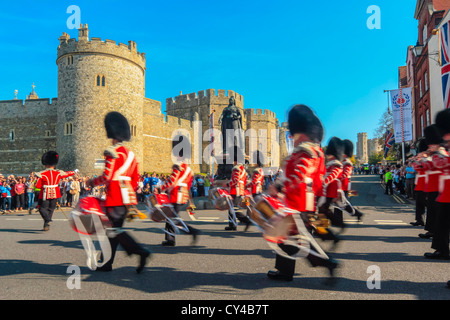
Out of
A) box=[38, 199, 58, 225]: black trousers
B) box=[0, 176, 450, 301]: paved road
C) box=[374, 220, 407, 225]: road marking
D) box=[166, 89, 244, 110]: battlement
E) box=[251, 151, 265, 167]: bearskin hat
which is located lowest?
box=[374, 220, 407, 225]: road marking

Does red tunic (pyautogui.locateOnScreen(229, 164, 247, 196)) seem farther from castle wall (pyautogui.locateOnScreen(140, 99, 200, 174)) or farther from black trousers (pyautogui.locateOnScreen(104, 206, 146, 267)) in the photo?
castle wall (pyautogui.locateOnScreen(140, 99, 200, 174))

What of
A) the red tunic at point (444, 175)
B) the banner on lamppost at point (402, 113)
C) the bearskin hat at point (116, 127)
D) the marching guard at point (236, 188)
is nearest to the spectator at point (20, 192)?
the marching guard at point (236, 188)

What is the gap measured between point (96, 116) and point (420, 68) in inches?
1125

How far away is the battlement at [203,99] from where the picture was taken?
2061 inches

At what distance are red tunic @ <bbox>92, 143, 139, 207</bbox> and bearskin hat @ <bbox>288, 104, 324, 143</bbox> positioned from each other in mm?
2393

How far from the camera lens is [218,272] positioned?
499 centimetres

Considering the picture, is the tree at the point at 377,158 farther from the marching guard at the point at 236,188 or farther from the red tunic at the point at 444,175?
the red tunic at the point at 444,175

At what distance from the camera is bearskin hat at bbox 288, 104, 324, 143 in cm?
453

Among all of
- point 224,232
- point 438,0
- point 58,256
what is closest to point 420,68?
point 438,0

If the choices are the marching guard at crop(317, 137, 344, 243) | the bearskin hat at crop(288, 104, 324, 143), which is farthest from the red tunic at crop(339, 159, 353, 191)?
the bearskin hat at crop(288, 104, 324, 143)

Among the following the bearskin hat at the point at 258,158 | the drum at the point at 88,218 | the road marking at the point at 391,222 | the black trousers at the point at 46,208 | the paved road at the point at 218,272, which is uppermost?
the bearskin hat at the point at 258,158

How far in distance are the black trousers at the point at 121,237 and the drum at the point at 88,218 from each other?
130mm

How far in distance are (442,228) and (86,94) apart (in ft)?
109
